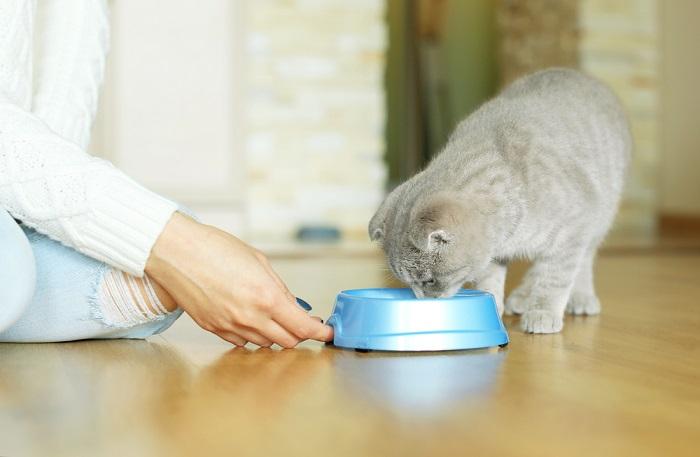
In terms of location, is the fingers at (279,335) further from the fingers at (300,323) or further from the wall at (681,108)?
the wall at (681,108)

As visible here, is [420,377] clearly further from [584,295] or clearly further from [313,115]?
[313,115]

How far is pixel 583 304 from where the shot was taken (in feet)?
6.45

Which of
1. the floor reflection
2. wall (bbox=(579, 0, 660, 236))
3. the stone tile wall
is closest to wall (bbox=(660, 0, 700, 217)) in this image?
wall (bbox=(579, 0, 660, 236))

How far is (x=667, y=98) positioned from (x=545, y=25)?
800 mm

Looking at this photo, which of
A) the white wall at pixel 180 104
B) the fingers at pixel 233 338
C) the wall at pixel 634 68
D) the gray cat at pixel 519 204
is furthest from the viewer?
the wall at pixel 634 68

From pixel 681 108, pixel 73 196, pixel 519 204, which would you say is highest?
pixel 73 196

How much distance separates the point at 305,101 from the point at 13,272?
12.3 ft

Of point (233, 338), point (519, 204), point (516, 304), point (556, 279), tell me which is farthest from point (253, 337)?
point (516, 304)

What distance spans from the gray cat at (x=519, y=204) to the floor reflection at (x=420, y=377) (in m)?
0.19

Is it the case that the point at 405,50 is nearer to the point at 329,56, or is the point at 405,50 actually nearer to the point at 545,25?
the point at 545,25

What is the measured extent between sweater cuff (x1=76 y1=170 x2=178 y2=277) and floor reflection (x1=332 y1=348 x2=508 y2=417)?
1.03 ft

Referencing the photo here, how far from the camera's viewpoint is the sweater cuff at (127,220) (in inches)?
51.9

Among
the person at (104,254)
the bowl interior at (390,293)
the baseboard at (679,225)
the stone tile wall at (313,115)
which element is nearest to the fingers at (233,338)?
the person at (104,254)

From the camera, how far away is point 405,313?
4.78 feet
